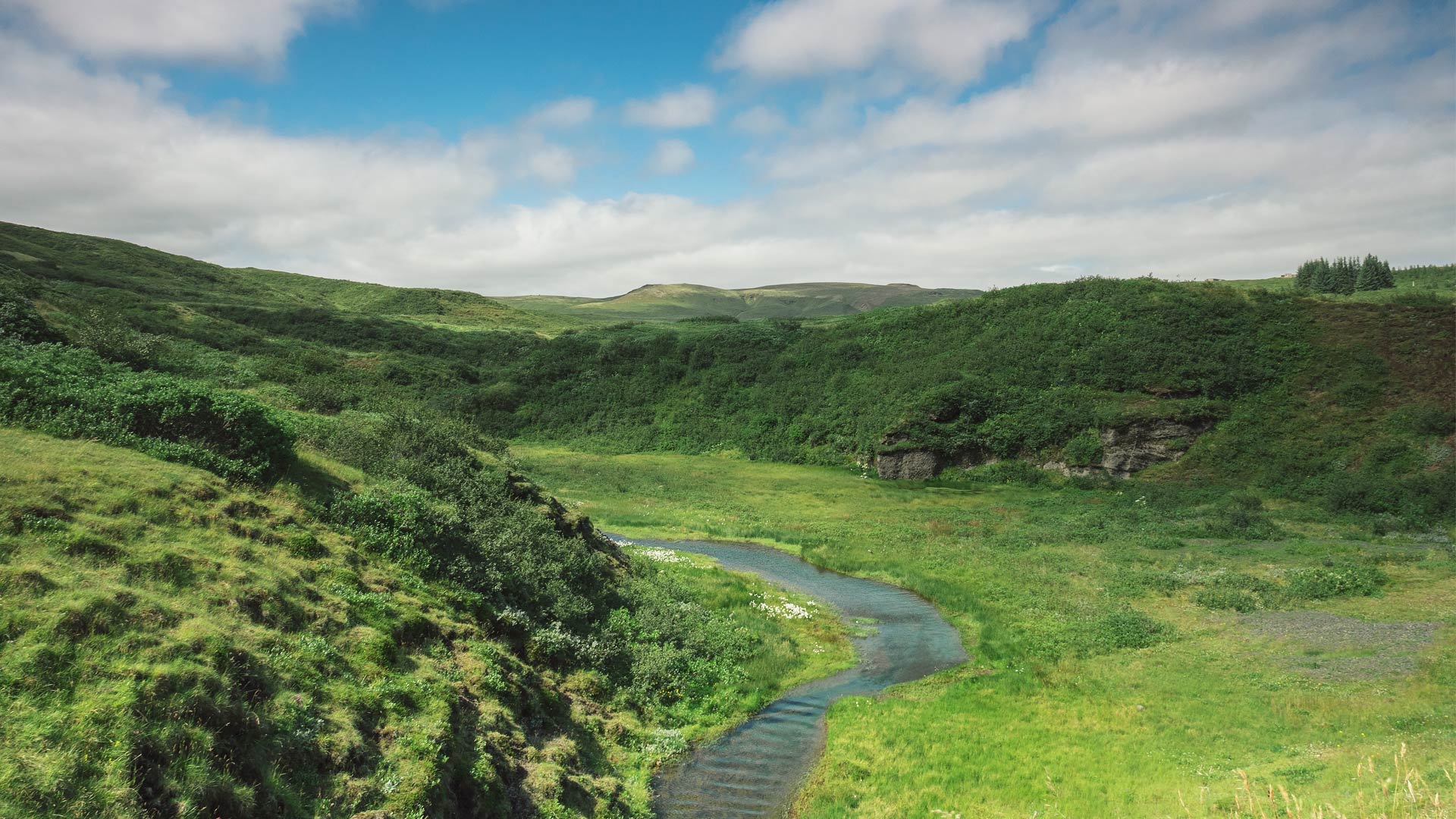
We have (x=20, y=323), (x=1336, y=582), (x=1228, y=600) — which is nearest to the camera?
(x=20, y=323)

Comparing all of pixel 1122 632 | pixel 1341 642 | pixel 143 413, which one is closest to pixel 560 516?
pixel 143 413

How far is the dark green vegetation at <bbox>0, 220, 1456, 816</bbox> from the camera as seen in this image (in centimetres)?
1014

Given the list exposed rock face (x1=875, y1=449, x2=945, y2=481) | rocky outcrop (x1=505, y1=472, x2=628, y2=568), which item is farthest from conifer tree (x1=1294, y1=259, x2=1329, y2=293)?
rocky outcrop (x1=505, y1=472, x2=628, y2=568)

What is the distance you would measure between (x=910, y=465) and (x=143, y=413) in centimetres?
5516

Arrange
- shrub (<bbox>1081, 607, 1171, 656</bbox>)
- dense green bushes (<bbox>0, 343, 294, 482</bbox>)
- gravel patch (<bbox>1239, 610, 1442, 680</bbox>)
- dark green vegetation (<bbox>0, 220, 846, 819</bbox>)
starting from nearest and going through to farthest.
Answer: dark green vegetation (<bbox>0, 220, 846, 819</bbox>)
dense green bushes (<bbox>0, 343, 294, 482</bbox>)
gravel patch (<bbox>1239, 610, 1442, 680</bbox>)
shrub (<bbox>1081, 607, 1171, 656</bbox>)

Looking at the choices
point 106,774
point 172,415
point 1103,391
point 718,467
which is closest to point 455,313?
point 718,467

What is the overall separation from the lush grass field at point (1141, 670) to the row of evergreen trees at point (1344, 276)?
72295 mm

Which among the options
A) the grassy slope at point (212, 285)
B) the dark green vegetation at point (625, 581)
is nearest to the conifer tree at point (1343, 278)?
the dark green vegetation at point (625, 581)

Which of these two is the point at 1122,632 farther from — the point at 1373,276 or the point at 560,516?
the point at 1373,276

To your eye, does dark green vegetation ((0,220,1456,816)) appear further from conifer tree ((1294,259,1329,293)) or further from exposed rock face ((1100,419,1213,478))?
conifer tree ((1294,259,1329,293))

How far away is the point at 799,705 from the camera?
22.0 meters

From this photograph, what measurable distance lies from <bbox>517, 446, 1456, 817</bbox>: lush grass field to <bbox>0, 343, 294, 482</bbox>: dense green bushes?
52.4 feet

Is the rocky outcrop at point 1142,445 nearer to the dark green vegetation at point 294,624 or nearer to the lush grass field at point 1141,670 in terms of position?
the lush grass field at point 1141,670

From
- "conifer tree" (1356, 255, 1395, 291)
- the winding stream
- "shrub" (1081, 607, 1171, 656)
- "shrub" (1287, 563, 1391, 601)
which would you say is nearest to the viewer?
the winding stream
